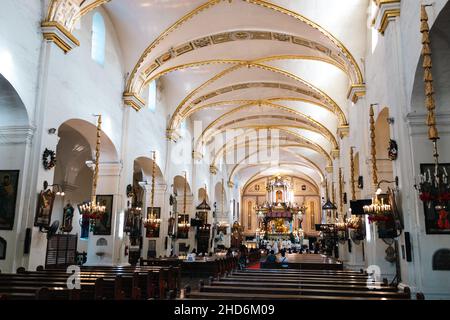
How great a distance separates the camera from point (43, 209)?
9.48 metres

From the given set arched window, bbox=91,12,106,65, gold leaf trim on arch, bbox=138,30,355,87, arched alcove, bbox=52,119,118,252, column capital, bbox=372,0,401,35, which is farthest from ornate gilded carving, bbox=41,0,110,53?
column capital, bbox=372,0,401,35

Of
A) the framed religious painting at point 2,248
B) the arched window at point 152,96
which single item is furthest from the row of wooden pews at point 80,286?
the arched window at point 152,96

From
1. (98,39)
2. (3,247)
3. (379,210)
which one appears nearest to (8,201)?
(3,247)

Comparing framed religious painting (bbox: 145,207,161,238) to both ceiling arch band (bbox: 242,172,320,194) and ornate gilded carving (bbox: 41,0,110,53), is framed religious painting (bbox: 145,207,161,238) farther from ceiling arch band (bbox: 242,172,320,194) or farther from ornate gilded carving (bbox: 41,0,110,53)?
ceiling arch band (bbox: 242,172,320,194)

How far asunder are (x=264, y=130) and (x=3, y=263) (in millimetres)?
19640

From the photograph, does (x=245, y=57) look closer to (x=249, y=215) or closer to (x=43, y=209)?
(x=43, y=209)

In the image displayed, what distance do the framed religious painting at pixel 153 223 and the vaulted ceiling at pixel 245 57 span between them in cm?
388

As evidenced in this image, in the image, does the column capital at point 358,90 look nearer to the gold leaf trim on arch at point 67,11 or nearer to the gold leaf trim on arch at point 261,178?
the gold leaf trim on arch at point 67,11

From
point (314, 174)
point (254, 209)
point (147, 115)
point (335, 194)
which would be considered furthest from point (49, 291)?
point (254, 209)

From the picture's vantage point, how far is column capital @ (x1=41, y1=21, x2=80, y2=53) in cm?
998

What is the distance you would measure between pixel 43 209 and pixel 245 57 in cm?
1029

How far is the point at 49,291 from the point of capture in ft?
17.0

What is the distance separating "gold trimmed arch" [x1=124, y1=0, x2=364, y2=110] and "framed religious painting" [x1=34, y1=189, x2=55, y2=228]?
580cm

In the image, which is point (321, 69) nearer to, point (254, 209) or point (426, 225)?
point (426, 225)
